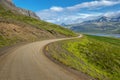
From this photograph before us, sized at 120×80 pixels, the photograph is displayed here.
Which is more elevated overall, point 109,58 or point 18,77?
point 18,77

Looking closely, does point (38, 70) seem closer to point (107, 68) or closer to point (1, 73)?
point (1, 73)

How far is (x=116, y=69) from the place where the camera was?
4328 cm

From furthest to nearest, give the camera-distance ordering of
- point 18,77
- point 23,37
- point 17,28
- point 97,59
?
point 17,28 < point 23,37 < point 97,59 < point 18,77

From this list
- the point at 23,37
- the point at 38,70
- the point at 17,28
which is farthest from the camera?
the point at 17,28

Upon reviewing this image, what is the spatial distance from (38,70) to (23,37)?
4236cm

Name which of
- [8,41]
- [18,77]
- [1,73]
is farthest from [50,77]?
[8,41]

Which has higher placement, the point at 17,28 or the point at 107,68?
the point at 17,28

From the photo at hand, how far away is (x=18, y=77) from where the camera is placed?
1802cm

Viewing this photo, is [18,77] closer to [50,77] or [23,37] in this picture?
[50,77]

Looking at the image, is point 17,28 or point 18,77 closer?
point 18,77

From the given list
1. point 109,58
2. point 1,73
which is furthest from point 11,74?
point 109,58

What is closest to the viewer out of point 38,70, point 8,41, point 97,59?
point 38,70

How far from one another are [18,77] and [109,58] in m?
35.6

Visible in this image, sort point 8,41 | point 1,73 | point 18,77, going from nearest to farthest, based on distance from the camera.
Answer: point 18,77 < point 1,73 < point 8,41
